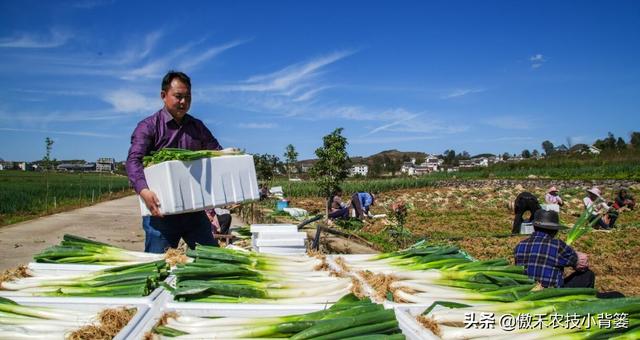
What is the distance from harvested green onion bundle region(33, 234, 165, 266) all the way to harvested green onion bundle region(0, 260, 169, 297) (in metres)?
0.24

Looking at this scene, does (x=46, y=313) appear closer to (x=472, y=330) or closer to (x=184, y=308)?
(x=184, y=308)

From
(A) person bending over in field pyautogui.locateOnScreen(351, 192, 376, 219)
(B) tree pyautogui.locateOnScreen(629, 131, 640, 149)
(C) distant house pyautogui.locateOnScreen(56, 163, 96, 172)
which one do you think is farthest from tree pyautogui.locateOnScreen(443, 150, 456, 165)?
(A) person bending over in field pyautogui.locateOnScreen(351, 192, 376, 219)

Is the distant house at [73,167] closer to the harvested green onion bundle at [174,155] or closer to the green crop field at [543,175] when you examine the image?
the green crop field at [543,175]

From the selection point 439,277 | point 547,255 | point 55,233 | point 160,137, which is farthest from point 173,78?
point 55,233

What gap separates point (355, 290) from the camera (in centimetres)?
235

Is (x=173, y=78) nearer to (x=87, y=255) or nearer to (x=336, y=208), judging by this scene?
(x=87, y=255)

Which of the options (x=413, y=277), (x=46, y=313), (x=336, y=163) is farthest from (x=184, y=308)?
(x=336, y=163)

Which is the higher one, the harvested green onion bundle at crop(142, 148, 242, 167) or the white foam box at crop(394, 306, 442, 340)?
the harvested green onion bundle at crop(142, 148, 242, 167)

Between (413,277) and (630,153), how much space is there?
2168 inches

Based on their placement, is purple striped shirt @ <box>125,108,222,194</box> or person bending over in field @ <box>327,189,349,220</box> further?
person bending over in field @ <box>327,189,349,220</box>

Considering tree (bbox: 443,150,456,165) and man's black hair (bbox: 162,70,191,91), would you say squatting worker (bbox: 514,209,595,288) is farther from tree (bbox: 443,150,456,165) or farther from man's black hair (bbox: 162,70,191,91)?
tree (bbox: 443,150,456,165)

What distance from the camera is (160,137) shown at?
3.66m

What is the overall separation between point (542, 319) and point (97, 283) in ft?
7.06

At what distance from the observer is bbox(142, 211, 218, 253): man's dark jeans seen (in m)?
3.60
